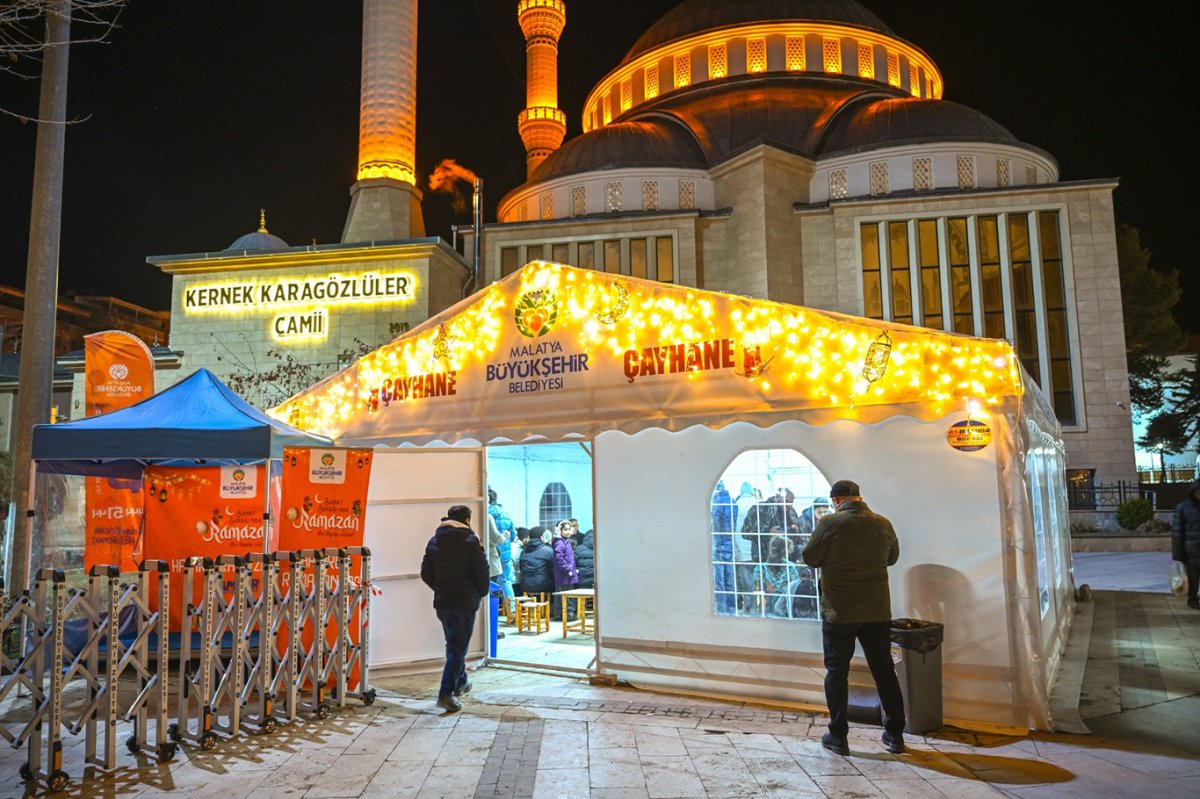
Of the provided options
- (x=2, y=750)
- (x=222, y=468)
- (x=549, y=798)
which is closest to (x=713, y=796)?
(x=549, y=798)

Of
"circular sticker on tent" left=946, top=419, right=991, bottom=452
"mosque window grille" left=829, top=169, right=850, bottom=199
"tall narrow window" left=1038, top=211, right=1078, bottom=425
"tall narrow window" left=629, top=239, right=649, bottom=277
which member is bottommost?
"circular sticker on tent" left=946, top=419, right=991, bottom=452

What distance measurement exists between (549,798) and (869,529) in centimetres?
297

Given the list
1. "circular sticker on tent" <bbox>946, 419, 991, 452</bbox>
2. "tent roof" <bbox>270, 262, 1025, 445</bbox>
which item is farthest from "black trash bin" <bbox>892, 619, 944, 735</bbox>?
"tent roof" <bbox>270, 262, 1025, 445</bbox>

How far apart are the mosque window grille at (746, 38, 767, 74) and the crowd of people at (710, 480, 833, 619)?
110 ft

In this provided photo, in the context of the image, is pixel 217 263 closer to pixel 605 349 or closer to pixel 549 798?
pixel 605 349

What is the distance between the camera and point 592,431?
8305mm

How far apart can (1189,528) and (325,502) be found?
38.7 ft

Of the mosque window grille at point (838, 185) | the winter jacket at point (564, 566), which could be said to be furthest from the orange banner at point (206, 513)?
the mosque window grille at point (838, 185)

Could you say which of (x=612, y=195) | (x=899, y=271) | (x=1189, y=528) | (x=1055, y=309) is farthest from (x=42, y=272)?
(x=1055, y=309)

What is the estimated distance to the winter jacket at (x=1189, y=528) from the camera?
11602 millimetres

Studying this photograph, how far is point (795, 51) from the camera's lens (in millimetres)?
36969

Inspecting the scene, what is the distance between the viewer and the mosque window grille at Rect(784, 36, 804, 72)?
121ft

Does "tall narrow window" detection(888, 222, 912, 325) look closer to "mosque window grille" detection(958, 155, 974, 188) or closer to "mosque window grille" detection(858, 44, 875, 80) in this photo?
"mosque window grille" detection(958, 155, 974, 188)

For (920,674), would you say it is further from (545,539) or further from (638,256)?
(638,256)
